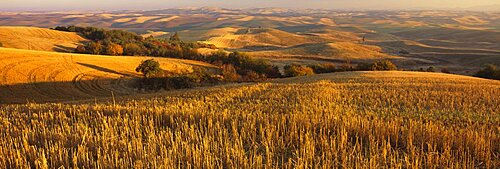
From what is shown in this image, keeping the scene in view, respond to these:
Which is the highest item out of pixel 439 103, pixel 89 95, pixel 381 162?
pixel 381 162

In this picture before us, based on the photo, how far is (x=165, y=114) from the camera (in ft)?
33.7

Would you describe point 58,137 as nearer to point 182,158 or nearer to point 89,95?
point 182,158

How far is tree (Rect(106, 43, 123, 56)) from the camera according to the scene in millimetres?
75556

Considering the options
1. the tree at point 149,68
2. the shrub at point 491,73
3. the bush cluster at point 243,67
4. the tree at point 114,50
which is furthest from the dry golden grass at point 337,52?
the tree at point 149,68

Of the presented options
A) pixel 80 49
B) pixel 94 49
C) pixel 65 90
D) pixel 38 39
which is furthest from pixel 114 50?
pixel 65 90

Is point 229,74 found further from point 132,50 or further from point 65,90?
point 132,50

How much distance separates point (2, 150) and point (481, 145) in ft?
28.7

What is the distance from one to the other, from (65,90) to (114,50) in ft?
115

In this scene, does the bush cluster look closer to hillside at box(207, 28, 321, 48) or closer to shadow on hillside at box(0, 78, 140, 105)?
shadow on hillside at box(0, 78, 140, 105)

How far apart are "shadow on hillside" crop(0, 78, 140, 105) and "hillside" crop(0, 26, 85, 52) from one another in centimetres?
3584

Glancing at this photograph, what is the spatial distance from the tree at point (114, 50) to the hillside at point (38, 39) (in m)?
9.19

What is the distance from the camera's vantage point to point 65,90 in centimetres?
4284

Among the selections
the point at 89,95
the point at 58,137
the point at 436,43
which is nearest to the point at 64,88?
the point at 89,95

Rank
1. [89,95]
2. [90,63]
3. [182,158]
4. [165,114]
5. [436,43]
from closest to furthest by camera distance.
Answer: [182,158] → [165,114] → [89,95] → [90,63] → [436,43]
